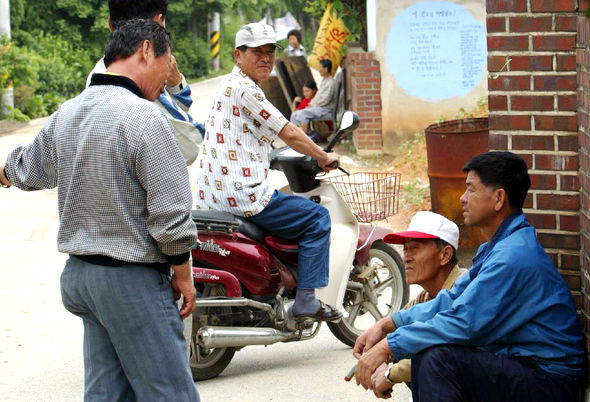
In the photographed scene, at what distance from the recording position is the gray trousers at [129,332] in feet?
12.2

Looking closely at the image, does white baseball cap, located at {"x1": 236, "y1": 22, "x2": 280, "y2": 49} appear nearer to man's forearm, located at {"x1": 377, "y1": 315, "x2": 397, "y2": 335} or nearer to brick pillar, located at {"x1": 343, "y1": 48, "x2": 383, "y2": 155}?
man's forearm, located at {"x1": 377, "y1": 315, "x2": 397, "y2": 335}

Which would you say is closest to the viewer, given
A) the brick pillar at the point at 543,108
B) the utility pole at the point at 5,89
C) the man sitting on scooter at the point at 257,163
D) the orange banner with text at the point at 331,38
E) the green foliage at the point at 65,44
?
the brick pillar at the point at 543,108

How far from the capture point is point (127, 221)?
3684 mm

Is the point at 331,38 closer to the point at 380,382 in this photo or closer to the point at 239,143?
the point at 239,143

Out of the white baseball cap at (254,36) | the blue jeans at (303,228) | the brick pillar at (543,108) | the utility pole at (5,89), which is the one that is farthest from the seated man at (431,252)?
the utility pole at (5,89)

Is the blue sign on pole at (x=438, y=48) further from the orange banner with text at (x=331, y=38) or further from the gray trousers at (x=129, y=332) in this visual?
the gray trousers at (x=129, y=332)

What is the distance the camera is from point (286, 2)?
161ft

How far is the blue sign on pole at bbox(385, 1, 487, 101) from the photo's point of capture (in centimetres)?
1369

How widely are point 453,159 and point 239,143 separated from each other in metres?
3.49

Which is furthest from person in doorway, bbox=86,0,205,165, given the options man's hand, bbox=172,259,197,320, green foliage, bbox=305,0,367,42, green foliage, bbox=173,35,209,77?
green foliage, bbox=173,35,209,77

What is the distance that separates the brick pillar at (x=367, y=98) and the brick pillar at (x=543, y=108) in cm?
988

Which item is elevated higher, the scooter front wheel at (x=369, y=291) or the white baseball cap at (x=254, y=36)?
the white baseball cap at (x=254, y=36)

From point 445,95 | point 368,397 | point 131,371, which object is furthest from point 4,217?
point 131,371

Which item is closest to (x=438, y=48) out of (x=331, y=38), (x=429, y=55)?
(x=429, y=55)
